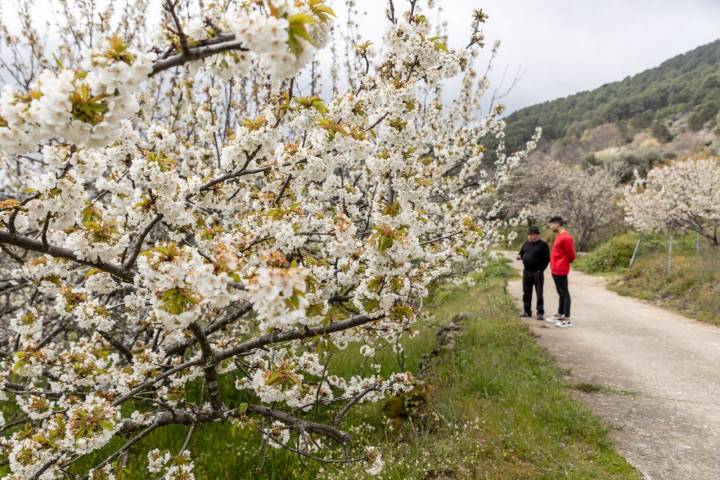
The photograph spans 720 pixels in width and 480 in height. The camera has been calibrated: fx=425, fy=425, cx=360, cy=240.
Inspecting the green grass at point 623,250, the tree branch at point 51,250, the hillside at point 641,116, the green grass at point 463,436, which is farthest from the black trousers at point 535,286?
the hillside at point 641,116

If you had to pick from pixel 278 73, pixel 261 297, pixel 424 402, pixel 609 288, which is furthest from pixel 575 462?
pixel 609 288

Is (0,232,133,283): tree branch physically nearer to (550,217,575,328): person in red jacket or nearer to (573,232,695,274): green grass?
(550,217,575,328): person in red jacket

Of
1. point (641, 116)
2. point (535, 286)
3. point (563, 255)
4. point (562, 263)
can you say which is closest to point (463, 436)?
point (562, 263)

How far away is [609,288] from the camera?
12258 millimetres

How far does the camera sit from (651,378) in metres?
5.43

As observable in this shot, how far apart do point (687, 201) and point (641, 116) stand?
4580 centimetres

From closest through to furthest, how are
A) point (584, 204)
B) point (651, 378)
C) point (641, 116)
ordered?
point (651, 378), point (584, 204), point (641, 116)

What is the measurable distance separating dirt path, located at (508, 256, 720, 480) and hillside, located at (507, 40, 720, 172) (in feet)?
93.7

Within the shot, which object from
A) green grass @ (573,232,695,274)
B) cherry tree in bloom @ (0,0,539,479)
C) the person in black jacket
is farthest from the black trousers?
green grass @ (573,232,695,274)

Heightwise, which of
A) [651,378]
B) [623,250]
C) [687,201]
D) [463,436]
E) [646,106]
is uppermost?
[646,106]

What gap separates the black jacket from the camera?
8.16m

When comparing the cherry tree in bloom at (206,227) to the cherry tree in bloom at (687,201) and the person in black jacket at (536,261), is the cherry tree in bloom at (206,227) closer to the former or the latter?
the person in black jacket at (536,261)

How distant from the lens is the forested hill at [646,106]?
4438 cm

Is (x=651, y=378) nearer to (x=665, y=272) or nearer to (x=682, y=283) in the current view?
(x=682, y=283)
